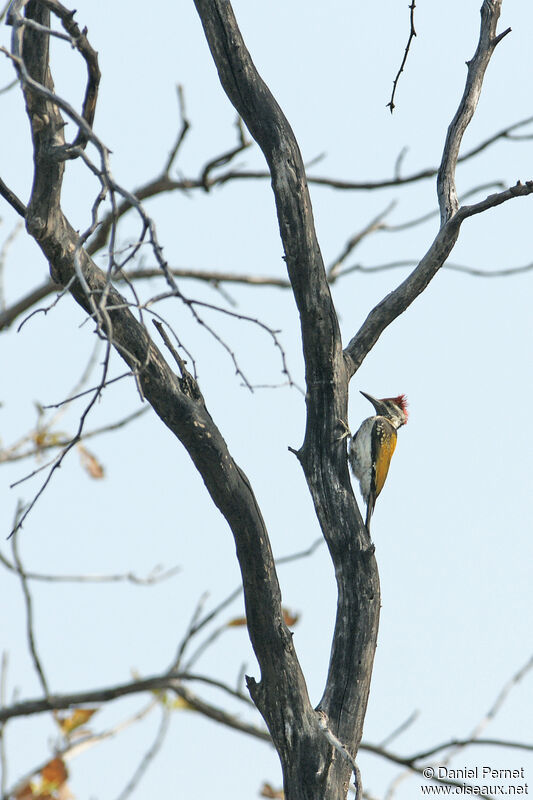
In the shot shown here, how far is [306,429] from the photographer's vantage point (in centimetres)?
429

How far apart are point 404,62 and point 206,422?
2217mm

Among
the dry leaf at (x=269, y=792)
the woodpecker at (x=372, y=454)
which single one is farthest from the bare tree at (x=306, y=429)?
the woodpecker at (x=372, y=454)

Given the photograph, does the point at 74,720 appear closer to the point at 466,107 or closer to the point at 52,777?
the point at 52,777

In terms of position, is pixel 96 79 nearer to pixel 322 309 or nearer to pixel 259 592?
pixel 322 309

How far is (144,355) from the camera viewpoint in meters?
3.65

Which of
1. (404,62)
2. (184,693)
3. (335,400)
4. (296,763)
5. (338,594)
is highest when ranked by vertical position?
(404,62)

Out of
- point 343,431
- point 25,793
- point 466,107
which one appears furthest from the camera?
point 466,107

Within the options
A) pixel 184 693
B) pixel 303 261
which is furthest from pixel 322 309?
pixel 184 693

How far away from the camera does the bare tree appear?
3547 millimetres

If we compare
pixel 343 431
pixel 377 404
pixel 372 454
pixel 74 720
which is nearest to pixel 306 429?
pixel 343 431

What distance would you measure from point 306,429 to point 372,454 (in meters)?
3.65

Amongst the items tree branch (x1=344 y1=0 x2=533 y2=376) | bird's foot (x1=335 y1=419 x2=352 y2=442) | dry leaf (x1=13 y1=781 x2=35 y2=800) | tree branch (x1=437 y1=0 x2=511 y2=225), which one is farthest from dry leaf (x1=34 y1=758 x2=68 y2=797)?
tree branch (x1=437 y1=0 x2=511 y2=225)

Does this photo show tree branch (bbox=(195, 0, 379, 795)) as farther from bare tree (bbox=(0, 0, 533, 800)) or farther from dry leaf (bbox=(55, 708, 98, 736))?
dry leaf (bbox=(55, 708, 98, 736))

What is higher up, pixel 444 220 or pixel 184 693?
pixel 444 220
